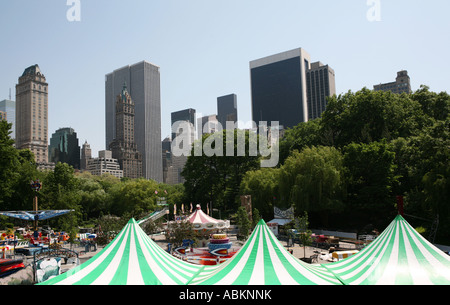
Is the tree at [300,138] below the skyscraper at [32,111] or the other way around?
below

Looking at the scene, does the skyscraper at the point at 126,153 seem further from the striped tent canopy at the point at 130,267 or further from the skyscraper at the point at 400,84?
the striped tent canopy at the point at 130,267

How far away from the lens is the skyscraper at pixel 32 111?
513 ft

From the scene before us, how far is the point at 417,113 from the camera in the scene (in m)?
43.8

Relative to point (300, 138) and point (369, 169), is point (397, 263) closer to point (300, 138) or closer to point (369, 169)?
point (369, 169)

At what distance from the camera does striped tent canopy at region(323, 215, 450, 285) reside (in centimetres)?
1004

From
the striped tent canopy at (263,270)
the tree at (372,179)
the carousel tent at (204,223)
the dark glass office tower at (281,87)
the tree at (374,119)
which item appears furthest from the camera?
the dark glass office tower at (281,87)

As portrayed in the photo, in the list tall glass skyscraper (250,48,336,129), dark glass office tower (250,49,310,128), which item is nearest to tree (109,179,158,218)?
tall glass skyscraper (250,48,336,129)

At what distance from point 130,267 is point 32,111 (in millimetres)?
169979

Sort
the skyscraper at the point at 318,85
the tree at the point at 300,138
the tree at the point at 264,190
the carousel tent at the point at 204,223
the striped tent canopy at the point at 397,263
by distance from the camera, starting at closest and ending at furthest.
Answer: the striped tent canopy at the point at 397,263 → the carousel tent at the point at 204,223 → the tree at the point at 264,190 → the tree at the point at 300,138 → the skyscraper at the point at 318,85

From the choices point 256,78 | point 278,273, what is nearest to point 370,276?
point 278,273

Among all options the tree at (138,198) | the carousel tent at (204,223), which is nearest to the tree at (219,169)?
the tree at (138,198)

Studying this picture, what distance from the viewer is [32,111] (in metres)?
158

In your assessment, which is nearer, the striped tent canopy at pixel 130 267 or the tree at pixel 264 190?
the striped tent canopy at pixel 130 267

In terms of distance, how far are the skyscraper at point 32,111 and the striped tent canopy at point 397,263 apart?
168765 millimetres
